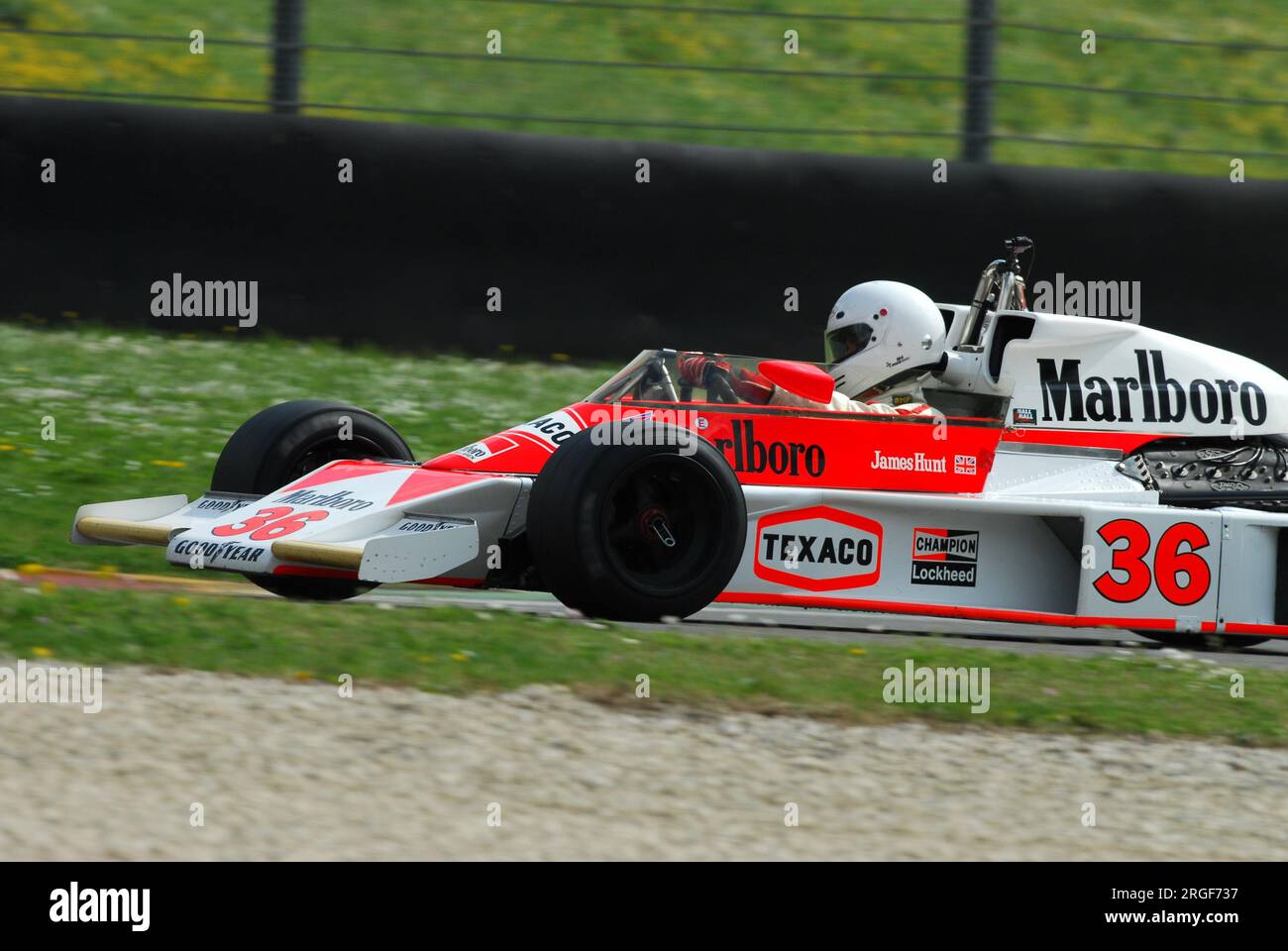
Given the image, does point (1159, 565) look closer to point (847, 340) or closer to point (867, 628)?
point (867, 628)

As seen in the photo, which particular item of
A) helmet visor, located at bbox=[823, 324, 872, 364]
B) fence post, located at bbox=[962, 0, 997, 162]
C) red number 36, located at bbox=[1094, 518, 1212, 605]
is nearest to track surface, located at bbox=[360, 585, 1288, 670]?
red number 36, located at bbox=[1094, 518, 1212, 605]

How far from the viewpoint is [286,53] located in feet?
37.3

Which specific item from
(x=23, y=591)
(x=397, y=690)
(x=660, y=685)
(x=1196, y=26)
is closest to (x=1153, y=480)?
(x=660, y=685)

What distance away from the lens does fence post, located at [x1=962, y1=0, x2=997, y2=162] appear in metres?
11.4

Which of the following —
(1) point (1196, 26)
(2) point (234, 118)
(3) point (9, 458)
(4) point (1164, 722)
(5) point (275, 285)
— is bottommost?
(4) point (1164, 722)

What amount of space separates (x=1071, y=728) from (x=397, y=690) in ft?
6.91

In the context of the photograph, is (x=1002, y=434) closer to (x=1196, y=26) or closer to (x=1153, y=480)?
(x=1153, y=480)

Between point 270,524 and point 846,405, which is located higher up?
point 846,405

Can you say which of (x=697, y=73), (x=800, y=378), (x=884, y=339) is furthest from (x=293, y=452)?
(x=697, y=73)

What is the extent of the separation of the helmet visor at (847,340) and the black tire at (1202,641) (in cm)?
175

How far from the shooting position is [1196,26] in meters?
16.6

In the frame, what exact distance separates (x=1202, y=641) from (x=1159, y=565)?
3.72 feet

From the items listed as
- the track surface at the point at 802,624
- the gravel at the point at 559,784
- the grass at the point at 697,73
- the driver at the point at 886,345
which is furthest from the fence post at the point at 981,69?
the gravel at the point at 559,784

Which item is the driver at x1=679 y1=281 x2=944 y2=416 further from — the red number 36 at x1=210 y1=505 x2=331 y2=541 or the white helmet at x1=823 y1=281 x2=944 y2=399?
the red number 36 at x1=210 y1=505 x2=331 y2=541
